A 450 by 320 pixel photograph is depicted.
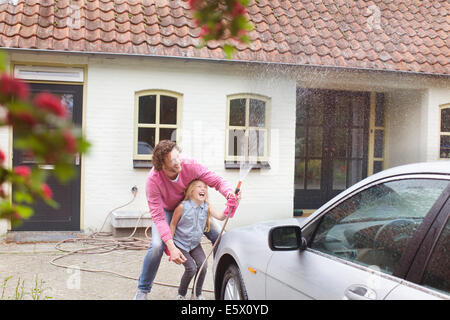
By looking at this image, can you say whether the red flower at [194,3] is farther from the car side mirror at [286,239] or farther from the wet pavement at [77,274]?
the wet pavement at [77,274]

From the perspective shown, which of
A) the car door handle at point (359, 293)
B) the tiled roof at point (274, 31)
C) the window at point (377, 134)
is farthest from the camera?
the window at point (377, 134)

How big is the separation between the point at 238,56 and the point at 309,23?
2.30 metres

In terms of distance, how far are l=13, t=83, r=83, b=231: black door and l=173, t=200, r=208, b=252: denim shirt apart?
16.1 ft

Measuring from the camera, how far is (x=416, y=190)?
95.4 inches

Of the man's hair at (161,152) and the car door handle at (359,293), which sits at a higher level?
the man's hair at (161,152)

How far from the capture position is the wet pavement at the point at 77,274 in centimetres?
555

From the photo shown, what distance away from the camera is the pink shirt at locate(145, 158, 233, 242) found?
15.3 ft

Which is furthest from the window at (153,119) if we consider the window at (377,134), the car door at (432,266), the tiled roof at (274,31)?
the car door at (432,266)

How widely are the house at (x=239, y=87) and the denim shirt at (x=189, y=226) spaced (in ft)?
16.1

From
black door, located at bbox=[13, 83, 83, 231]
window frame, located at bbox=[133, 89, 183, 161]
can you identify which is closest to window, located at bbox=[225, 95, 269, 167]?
window frame, located at bbox=[133, 89, 183, 161]

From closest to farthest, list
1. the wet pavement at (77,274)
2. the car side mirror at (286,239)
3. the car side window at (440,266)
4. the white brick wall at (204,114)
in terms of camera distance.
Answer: the car side window at (440,266), the car side mirror at (286,239), the wet pavement at (77,274), the white brick wall at (204,114)

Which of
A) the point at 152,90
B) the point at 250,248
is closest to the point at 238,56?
the point at 152,90

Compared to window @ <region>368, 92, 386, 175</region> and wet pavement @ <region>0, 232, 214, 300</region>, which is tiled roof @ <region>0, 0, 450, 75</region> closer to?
window @ <region>368, 92, 386, 175</region>

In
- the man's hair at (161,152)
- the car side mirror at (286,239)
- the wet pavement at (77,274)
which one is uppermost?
the man's hair at (161,152)
